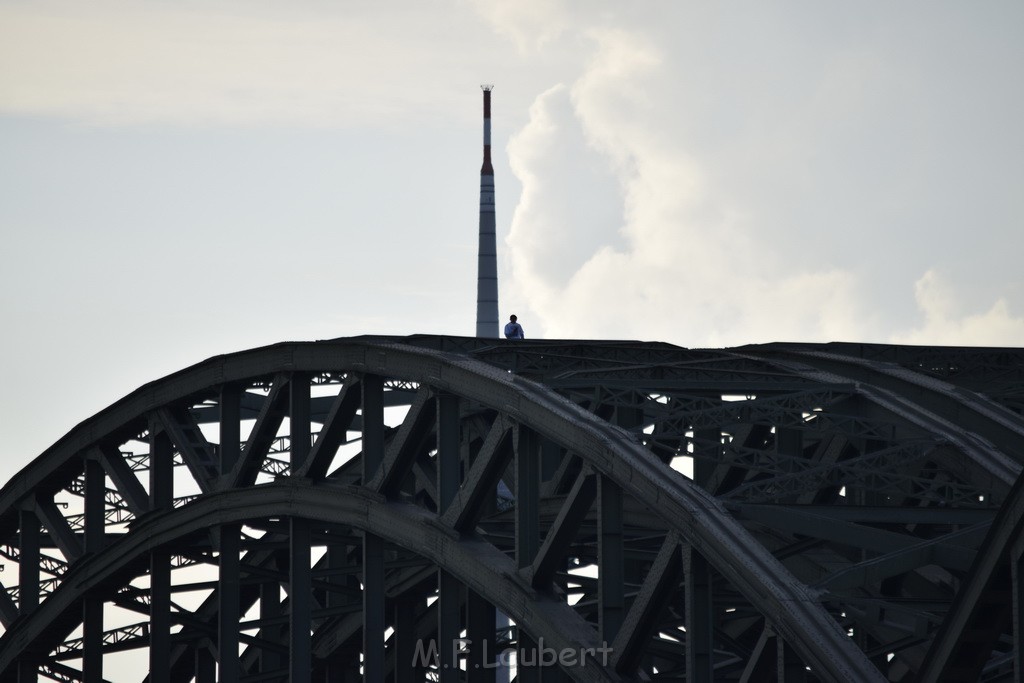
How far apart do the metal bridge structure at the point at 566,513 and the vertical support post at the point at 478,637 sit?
62mm

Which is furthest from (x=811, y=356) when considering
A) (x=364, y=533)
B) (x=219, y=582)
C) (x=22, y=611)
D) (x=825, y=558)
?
(x=22, y=611)

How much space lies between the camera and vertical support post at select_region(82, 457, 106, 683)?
1727 inches

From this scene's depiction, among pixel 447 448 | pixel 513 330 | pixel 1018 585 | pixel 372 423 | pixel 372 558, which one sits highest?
pixel 513 330

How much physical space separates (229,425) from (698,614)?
1568 centimetres

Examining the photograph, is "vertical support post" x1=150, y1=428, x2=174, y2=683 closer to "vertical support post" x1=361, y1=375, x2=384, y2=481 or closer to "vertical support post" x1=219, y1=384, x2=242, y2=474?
"vertical support post" x1=219, y1=384, x2=242, y2=474

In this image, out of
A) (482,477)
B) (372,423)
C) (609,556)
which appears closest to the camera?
(609,556)

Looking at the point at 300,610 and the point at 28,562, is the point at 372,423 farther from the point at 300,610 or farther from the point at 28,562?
the point at 28,562

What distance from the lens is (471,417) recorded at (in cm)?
4009

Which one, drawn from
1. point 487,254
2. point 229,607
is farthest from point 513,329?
point 487,254

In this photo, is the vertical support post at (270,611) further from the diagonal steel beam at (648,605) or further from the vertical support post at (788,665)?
the vertical support post at (788,665)

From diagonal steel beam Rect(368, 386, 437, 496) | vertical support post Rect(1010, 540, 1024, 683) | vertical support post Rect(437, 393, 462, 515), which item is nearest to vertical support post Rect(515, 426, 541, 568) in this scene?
vertical support post Rect(437, 393, 462, 515)

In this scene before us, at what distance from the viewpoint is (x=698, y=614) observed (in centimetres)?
2448

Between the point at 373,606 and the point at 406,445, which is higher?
the point at 406,445

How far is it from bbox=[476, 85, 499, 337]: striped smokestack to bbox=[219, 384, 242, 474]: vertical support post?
55.1 meters
